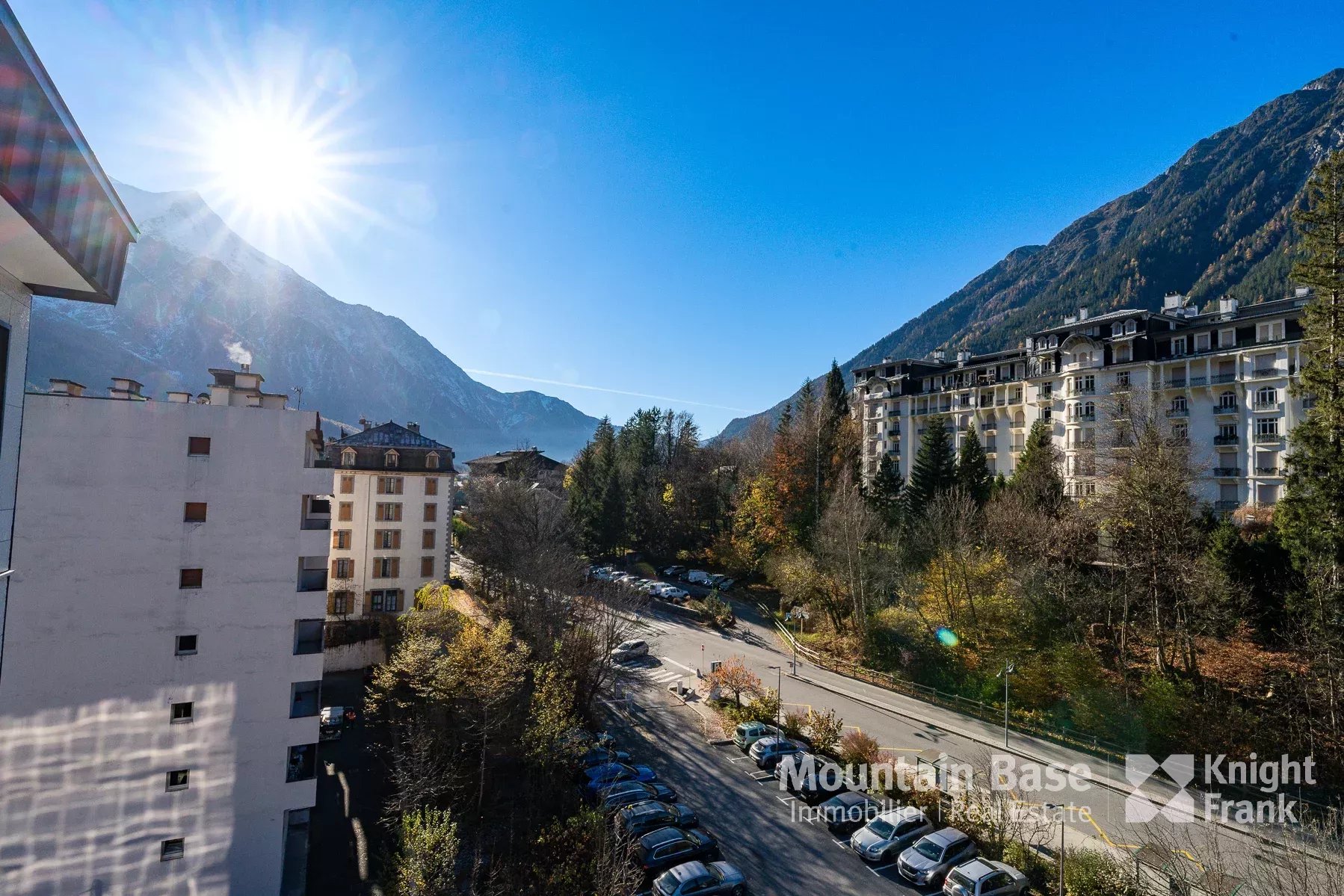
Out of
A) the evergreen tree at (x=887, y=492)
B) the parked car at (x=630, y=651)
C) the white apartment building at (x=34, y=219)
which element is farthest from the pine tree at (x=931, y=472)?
the white apartment building at (x=34, y=219)

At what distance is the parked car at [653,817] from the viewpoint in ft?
53.5

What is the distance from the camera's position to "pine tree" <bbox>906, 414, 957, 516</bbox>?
39.8m

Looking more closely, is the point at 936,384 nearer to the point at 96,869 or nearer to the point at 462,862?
the point at 462,862

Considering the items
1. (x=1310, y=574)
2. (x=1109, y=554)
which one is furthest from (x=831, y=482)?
(x=1310, y=574)

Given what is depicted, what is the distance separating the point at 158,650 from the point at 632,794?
12.9 m

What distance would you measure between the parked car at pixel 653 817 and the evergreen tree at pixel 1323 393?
2061 centimetres

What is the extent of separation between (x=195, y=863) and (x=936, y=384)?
57201mm

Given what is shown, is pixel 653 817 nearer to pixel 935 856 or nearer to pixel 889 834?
pixel 889 834

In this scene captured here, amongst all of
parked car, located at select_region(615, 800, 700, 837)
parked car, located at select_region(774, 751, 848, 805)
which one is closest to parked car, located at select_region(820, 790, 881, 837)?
parked car, located at select_region(774, 751, 848, 805)

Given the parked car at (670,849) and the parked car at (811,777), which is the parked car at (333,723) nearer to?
the parked car at (670,849)

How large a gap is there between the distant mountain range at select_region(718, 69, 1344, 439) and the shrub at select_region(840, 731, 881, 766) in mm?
100826

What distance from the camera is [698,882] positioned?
14.2m

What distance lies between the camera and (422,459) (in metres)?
35.7

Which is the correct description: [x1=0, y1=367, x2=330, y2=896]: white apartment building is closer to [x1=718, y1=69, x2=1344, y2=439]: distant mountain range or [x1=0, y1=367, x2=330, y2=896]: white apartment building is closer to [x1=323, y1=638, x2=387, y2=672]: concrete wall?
[x1=323, y1=638, x2=387, y2=672]: concrete wall
